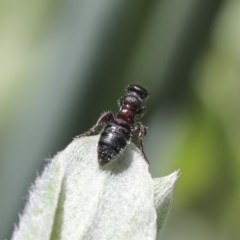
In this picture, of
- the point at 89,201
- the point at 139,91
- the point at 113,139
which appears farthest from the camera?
the point at 139,91

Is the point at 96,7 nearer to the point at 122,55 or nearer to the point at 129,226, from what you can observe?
the point at 122,55

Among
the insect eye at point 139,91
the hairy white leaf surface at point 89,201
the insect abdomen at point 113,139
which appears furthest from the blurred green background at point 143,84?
→ the hairy white leaf surface at point 89,201

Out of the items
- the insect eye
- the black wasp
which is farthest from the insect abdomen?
the insect eye

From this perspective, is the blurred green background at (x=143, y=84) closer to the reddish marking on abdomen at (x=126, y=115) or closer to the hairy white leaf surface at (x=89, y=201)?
the reddish marking on abdomen at (x=126, y=115)

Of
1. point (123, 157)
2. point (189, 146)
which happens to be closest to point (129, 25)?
point (189, 146)

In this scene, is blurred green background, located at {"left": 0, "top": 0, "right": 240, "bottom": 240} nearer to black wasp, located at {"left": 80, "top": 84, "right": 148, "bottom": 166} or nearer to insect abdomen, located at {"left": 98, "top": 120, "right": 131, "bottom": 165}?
black wasp, located at {"left": 80, "top": 84, "right": 148, "bottom": 166}

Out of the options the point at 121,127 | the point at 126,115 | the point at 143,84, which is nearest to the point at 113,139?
the point at 121,127

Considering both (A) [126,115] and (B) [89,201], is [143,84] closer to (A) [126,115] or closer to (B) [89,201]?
(A) [126,115]
